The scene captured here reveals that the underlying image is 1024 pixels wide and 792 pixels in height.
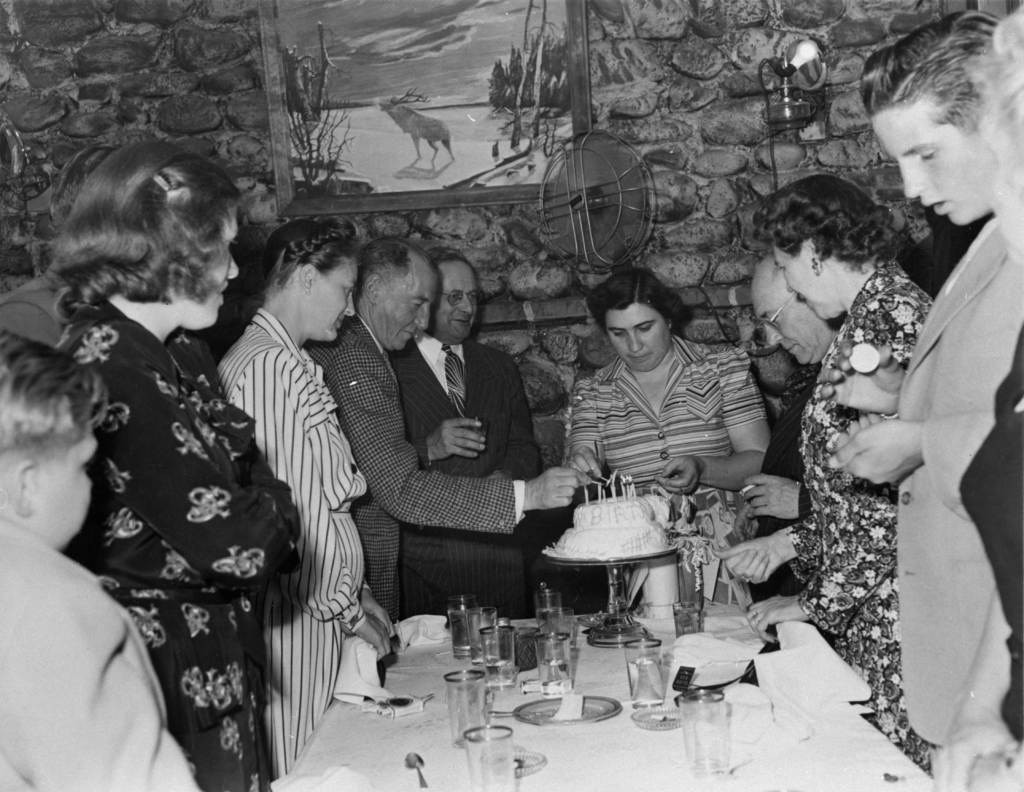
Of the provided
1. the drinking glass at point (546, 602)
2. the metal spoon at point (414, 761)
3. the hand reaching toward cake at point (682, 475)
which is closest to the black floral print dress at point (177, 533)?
the metal spoon at point (414, 761)

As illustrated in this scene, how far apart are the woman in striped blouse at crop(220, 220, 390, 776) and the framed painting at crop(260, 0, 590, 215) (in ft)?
5.89

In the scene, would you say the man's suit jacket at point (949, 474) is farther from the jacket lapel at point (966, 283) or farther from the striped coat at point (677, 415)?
the striped coat at point (677, 415)

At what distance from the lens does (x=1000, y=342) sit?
1427 millimetres

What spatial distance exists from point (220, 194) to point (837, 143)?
3.21 metres

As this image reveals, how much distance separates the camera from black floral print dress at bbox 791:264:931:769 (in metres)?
1.98

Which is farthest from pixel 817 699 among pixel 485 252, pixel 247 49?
pixel 247 49

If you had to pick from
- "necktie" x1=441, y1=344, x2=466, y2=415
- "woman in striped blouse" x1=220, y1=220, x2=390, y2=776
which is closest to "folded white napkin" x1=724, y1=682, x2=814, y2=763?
"woman in striped blouse" x1=220, y1=220, x2=390, y2=776

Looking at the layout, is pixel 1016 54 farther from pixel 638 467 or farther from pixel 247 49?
pixel 247 49

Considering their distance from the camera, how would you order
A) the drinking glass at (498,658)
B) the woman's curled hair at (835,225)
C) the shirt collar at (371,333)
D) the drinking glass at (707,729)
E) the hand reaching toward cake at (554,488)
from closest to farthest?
the drinking glass at (707,729) → the drinking glass at (498,658) → the woman's curled hair at (835,225) → the hand reaching toward cake at (554,488) → the shirt collar at (371,333)

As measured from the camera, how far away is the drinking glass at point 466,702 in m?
1.74

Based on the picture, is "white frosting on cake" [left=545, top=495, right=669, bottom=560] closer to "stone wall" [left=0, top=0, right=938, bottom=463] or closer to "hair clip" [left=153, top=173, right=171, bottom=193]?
"hair clip" [left=153, top=173, right=171, bottom=193]

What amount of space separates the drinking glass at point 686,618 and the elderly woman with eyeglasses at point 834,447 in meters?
0.13

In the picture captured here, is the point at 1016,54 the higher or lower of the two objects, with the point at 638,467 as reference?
higher

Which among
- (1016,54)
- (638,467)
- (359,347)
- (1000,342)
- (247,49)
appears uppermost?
(247,49)
